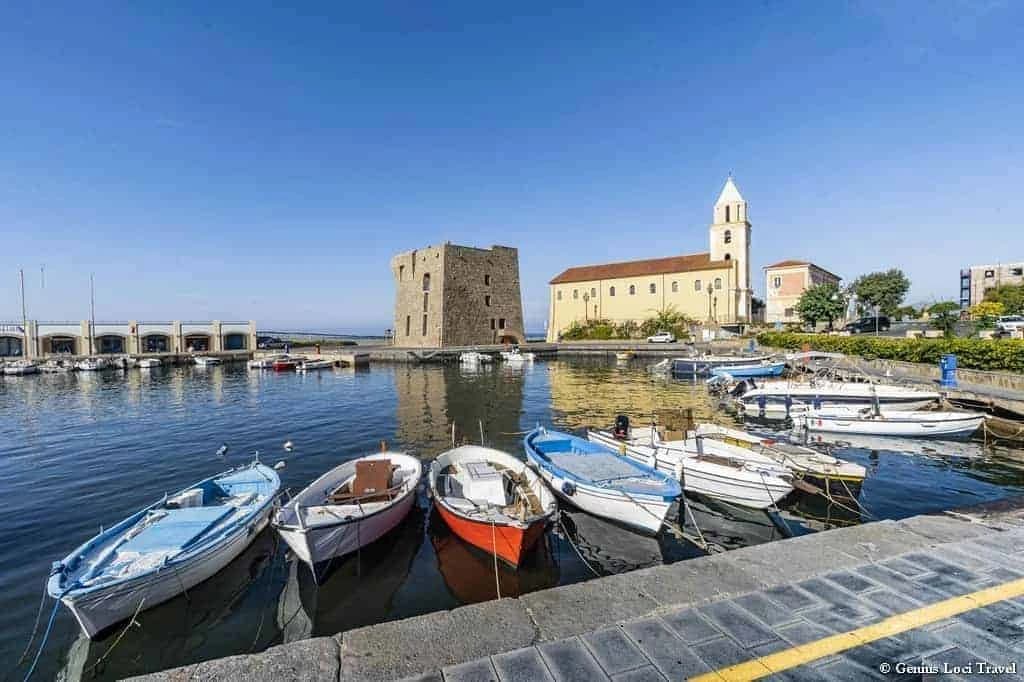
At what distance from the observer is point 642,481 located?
Result: 8.12 metres

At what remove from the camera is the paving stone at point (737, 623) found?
3.12m

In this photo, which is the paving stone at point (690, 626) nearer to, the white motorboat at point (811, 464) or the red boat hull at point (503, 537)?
the red boat hull at point (503, 537)

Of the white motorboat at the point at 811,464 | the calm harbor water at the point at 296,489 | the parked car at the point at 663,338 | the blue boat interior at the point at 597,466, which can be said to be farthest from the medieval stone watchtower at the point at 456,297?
the white motorboat at the point at 811,464

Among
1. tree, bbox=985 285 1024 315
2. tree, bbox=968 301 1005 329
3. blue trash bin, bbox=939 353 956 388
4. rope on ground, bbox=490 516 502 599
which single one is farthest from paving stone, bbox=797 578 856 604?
tree, bbox=985 285 1024 315

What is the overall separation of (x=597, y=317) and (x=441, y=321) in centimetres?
2163

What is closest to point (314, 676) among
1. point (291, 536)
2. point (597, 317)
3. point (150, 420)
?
point (291, 536)

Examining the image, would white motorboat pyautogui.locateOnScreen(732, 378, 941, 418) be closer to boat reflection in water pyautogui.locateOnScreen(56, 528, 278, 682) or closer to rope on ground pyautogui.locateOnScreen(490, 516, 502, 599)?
rope on ground pyautogui.locateOnScreen(490, 516, 502, 599)

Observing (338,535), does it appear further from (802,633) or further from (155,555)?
(802,633)

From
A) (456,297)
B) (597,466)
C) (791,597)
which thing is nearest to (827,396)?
(597,466)

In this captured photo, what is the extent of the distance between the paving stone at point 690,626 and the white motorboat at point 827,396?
1455 cm

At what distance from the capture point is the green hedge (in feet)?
57.2

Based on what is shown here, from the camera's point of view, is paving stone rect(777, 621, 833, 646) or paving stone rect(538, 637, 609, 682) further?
paving stone rect(777, 621, 833, 646)

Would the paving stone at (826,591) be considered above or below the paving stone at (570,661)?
above

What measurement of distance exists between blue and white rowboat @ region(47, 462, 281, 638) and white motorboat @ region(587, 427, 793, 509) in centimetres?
710
